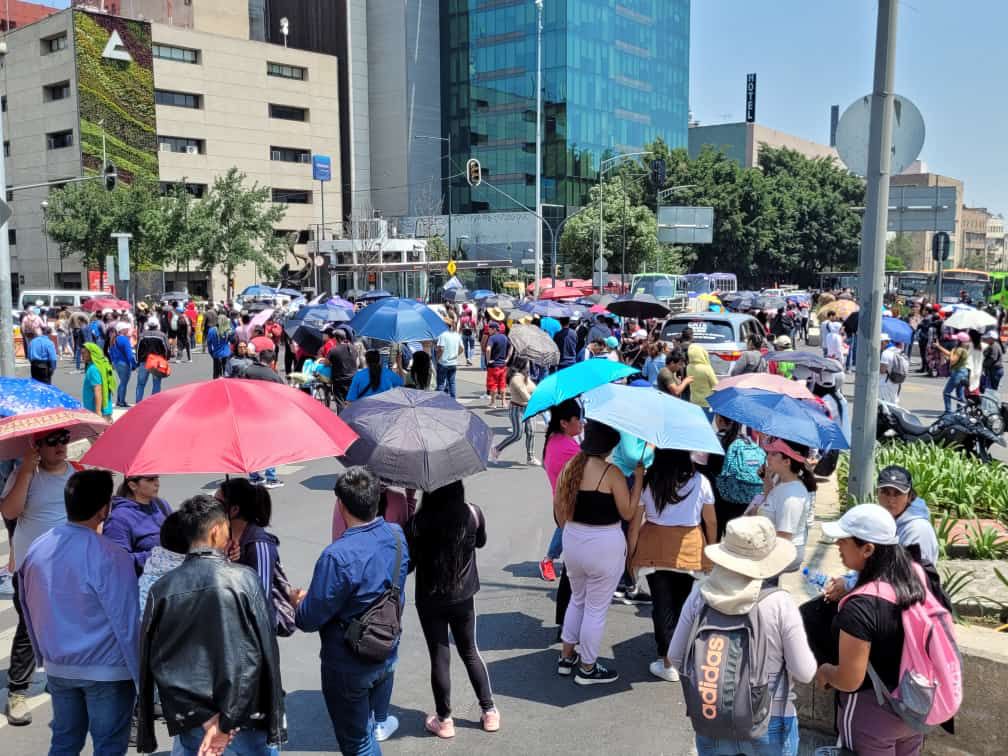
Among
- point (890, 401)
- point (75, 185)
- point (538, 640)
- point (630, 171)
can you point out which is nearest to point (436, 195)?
point (630, 171)

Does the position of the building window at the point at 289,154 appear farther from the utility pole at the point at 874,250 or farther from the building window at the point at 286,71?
the utility pole at the point at 874,250

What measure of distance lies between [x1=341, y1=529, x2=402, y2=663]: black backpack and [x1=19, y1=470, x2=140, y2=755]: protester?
0.94 m

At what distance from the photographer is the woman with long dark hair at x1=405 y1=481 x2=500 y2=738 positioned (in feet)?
15.8

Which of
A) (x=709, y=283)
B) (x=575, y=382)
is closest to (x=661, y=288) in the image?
(x=709, y=283)

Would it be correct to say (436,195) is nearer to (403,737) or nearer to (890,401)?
(890,401)

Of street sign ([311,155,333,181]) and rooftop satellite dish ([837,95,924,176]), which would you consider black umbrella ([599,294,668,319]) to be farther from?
street sign ([311,155,333,181])

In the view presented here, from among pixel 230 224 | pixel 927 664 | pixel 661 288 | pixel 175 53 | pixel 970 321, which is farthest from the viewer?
pixel 175 53

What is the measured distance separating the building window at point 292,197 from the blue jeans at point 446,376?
57.0 metres

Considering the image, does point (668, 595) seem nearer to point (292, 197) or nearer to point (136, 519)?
point (136, 519)

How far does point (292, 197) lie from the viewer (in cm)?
7006

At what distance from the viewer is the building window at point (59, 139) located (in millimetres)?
59469

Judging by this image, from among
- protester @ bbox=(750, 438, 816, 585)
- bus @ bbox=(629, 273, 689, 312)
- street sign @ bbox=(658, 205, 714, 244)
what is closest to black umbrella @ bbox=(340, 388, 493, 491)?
protester @ bbox=(750, 438, 816, 585)

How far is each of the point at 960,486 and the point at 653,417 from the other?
3.90 metres

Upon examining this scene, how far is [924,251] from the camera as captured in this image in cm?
12731
